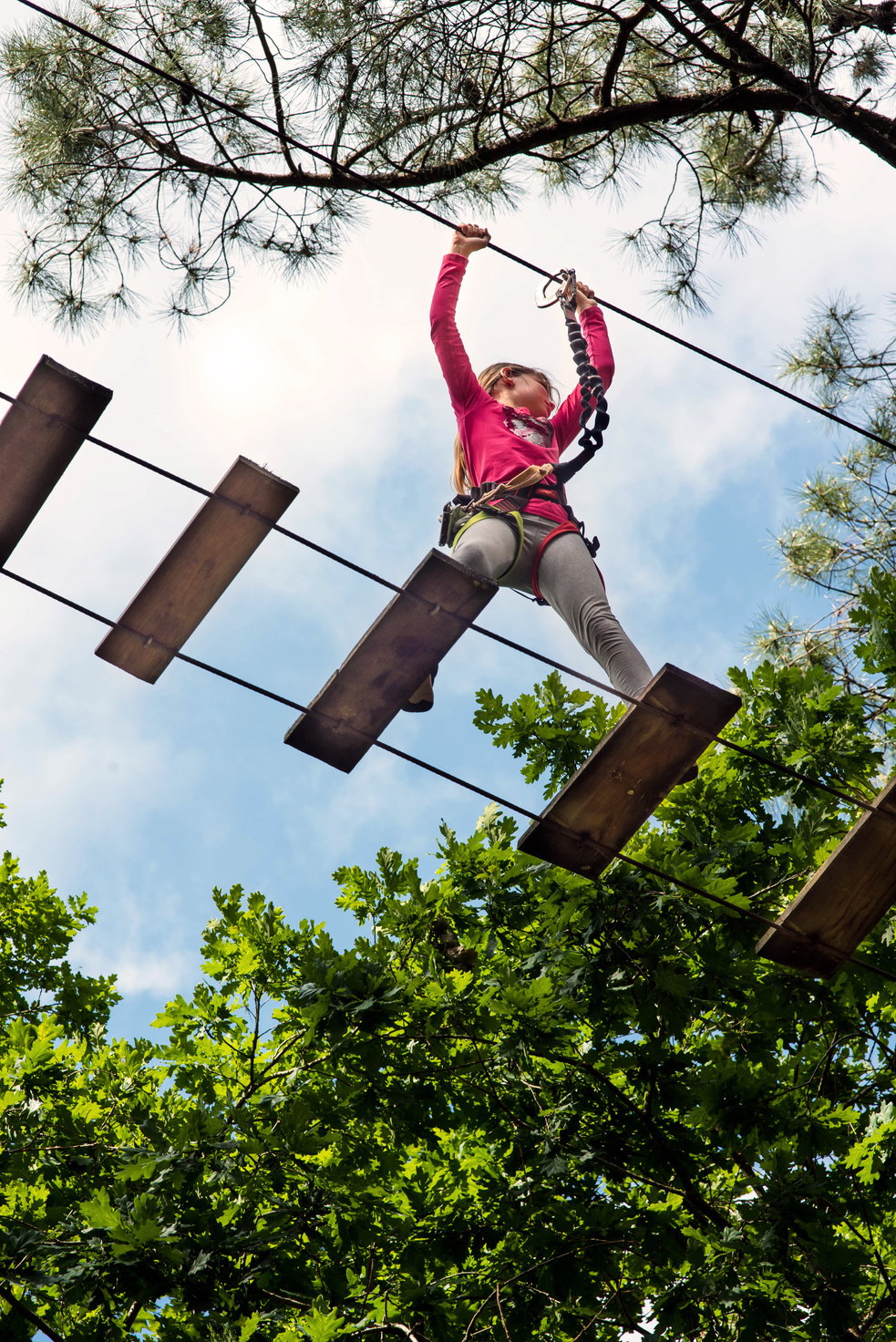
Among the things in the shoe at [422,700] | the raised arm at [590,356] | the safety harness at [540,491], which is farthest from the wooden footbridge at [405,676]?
the raised arm at [590,356]

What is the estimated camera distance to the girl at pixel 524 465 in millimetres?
4191

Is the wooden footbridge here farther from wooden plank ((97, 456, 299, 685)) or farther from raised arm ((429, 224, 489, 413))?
raised arm ((429, 224, 489, 413))

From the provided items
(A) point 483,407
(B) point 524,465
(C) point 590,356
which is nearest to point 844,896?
(B) point 524,465

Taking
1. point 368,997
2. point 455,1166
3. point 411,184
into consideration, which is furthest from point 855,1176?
point 411,184

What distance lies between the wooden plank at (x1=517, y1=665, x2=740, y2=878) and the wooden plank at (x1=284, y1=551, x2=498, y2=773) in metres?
0.55

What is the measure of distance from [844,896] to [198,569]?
223 centimetres

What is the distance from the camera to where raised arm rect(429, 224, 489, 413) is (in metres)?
4.70

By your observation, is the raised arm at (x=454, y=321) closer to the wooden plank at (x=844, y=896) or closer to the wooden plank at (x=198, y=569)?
the wooden plank at (x=198, y=569)

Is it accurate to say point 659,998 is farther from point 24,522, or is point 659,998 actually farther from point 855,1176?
point 24,522

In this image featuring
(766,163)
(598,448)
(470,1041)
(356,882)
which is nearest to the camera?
(598,448)

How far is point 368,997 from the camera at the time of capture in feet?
14.7

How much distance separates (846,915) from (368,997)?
171 centimetres

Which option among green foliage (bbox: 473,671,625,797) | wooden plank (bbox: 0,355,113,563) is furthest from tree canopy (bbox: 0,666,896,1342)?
wooden plank (bbox: 0,355,113,563)

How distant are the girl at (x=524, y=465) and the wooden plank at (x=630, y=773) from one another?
1.27 feet
